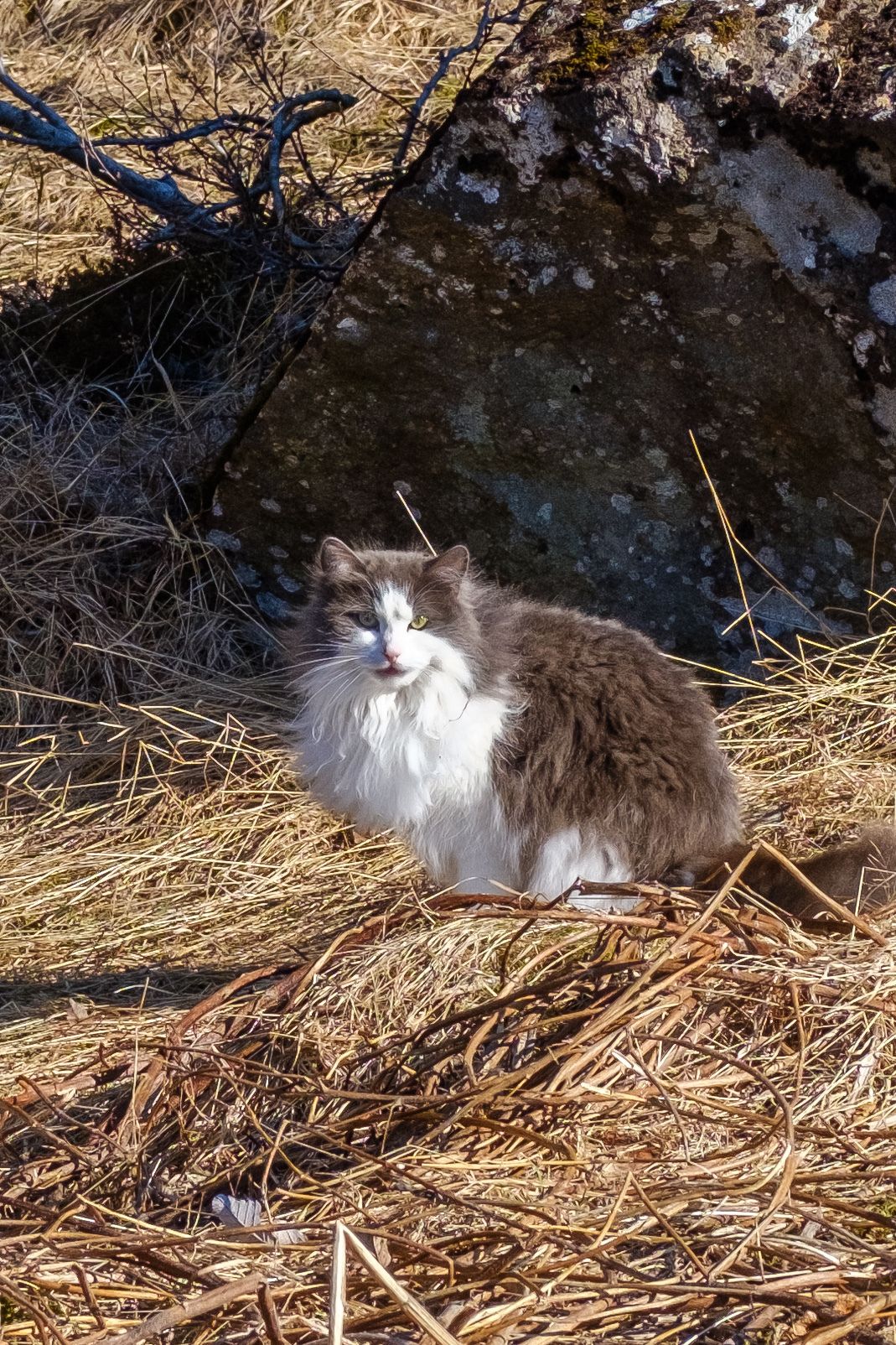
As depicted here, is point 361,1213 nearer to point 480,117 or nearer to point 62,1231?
point 62,1231

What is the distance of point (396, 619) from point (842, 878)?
3.94 feet

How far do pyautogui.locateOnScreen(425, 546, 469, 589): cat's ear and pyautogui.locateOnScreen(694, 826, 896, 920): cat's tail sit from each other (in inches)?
38.0

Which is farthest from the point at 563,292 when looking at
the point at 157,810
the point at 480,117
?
the point at 157,810

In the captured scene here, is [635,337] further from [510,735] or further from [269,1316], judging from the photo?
[269,1316]

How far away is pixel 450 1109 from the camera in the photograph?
212 cm

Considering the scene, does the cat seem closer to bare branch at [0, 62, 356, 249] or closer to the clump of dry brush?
the clump of dry brush

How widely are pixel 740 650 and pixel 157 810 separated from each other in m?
1.88

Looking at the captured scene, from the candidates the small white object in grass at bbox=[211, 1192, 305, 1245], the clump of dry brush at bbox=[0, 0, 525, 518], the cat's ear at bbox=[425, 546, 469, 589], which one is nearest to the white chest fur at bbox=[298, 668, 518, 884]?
the cat's ear at bbox=[425, 546, 469, 589]

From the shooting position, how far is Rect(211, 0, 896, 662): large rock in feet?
11.2

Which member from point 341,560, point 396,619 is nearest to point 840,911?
point 396,619

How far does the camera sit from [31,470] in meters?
4.75

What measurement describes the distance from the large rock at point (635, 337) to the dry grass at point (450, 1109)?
86cm

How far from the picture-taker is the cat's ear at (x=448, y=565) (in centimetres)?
320

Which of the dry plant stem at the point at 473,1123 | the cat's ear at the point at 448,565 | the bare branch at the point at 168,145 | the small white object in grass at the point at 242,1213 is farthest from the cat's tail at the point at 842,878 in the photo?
the bare branch at the point at 168,145
